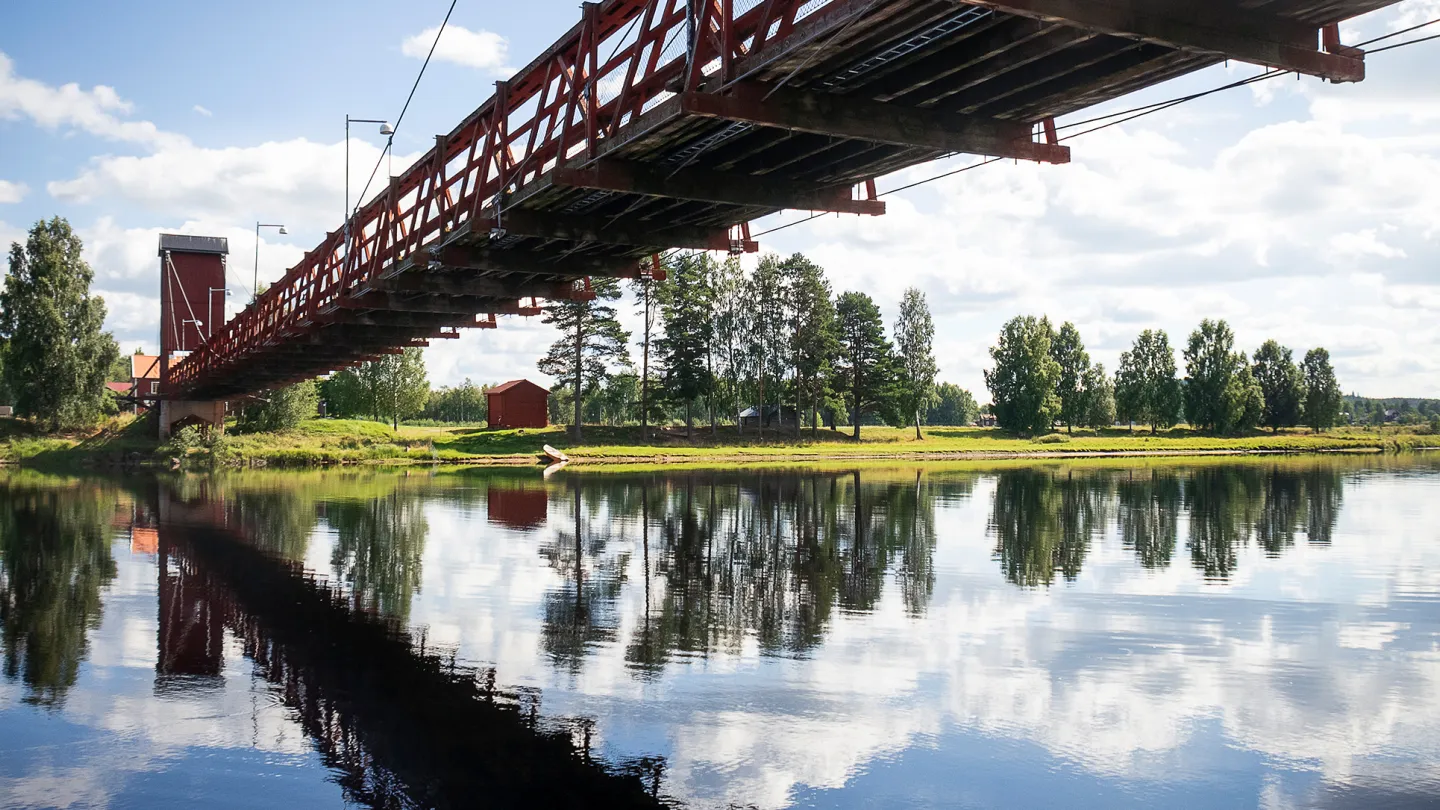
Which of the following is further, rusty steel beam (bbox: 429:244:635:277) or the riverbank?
the riverbank

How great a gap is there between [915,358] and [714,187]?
99178mm

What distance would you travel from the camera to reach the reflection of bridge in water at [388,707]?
35.3 feet

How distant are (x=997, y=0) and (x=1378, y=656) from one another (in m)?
11.6

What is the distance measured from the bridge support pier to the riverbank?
1.46 meters

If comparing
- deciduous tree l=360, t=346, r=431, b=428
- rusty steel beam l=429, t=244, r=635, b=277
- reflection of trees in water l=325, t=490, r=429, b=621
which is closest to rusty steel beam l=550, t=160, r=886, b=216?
rusty steel beam l=429, t=244, r=635, b=277

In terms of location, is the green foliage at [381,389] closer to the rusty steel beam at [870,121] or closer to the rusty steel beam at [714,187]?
the rusty steel beam at [714,187]

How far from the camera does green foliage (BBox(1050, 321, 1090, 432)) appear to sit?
465 feet

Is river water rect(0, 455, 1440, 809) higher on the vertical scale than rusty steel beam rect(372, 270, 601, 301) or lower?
lower

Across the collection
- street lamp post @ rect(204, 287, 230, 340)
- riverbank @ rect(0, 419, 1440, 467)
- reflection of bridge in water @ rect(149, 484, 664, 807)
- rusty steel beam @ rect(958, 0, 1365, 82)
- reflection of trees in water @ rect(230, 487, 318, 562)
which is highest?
street lamp post @ rect(204, 287, 230, 340)

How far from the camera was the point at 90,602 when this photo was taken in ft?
66.9

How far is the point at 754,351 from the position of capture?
109438 mm

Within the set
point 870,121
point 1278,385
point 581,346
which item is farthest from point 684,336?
point 1278,385

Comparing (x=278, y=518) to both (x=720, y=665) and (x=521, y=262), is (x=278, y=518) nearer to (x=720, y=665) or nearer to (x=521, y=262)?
(x=521, y=262)

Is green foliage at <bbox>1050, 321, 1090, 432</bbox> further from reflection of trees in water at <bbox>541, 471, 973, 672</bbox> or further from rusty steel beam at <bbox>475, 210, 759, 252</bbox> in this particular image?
rusty steel beam at <bbox>475, 210, 759, 252</bbox>
